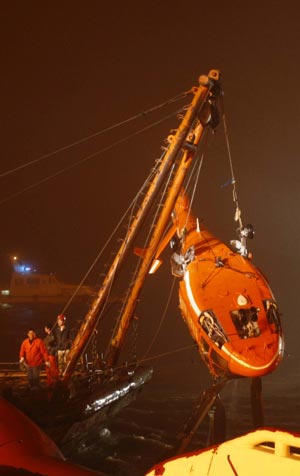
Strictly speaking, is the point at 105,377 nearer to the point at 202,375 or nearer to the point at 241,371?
the point at 241,371

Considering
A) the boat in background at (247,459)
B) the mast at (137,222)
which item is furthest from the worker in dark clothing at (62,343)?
the boat in background at (247,459)

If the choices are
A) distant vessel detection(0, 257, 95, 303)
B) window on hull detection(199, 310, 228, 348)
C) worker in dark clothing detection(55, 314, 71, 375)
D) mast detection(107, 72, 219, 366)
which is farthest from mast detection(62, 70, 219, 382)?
distant vessel detection(0, 257, 95, 303)

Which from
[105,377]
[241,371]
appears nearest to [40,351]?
[105,377]

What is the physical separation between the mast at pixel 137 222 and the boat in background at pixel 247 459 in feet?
29.1

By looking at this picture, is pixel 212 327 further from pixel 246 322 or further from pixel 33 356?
pixel 33 356

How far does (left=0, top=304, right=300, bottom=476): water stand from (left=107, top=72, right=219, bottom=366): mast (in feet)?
9.35

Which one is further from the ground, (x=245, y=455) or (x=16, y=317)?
(x=16, y=317)

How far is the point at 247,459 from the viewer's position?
159 inches

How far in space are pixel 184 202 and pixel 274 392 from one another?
1291 cm

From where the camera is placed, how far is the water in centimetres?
1298

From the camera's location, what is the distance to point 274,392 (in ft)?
79.1

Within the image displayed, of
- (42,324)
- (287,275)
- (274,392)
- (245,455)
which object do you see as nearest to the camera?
(245,455)

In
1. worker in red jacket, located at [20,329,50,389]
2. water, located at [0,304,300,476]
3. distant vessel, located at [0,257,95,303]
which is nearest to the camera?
worker in red jacket, located at [20,329,50,389]

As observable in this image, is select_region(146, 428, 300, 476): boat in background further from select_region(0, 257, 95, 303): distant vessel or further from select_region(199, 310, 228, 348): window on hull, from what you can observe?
select_region(0, 257, 95, 303): distant vessel
